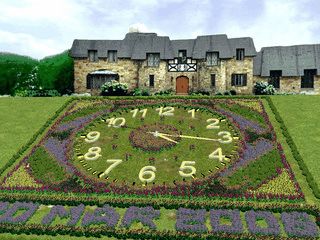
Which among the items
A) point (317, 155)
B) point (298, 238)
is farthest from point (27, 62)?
point (298, 238)

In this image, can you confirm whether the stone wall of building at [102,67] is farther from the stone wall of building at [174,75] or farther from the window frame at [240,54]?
the window frame at [240,54]

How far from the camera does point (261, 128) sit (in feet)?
81.4

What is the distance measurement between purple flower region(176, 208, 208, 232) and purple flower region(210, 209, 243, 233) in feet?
1.27

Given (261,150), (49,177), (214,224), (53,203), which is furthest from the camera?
(261,150)

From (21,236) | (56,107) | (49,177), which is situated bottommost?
(21,236)

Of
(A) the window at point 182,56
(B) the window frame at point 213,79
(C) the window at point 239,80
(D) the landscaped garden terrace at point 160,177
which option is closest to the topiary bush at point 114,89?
(A) the window at point 182,56

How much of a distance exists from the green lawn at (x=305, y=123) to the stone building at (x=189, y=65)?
13.4 metres

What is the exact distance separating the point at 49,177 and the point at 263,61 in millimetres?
34127

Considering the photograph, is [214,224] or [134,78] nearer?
[214,224]

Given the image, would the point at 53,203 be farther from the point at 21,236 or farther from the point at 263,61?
the point at 263,61

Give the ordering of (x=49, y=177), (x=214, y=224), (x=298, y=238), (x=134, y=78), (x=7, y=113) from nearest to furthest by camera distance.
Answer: (x=298, y=238)
(x=214, y=224)
(x=49, y=177)
(x=7, y=113)
(x=134, y=78)

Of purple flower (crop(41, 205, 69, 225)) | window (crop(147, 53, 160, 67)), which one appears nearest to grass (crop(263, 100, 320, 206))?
purple flower (crop(41, 205, 69, 225))

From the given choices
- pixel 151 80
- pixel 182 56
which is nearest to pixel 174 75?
pixel 182 56

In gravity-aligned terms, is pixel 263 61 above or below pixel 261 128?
above
